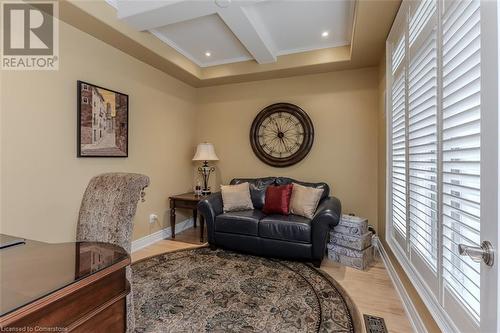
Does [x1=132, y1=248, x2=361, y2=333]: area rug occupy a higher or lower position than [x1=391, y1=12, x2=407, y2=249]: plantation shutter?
lower

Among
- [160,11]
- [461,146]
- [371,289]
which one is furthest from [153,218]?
[461,146]

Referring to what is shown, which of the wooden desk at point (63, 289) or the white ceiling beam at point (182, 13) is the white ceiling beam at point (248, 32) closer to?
the white ceiling beam at point (182, 13)

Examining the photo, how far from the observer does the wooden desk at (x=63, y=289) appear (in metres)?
0.67

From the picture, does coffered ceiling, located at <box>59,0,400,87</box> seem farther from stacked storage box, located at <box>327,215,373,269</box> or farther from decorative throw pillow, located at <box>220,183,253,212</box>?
stacked storage box, located at <box>327,215,373,269</box>

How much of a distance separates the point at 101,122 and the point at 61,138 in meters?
0.47

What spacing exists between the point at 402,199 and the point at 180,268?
2.27m

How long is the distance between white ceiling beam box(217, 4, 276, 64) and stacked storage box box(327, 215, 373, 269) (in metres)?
2.32

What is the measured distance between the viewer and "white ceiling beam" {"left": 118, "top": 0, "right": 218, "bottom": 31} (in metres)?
2.28

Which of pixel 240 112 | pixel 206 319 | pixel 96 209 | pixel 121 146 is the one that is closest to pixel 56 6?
pixel 121 146

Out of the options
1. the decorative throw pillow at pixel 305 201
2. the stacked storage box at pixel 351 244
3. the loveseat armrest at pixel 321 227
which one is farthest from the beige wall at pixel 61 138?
the stacked storage box at pixel 351 244

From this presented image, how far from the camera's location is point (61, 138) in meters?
2.44

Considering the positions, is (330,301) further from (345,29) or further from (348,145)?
(345,29)

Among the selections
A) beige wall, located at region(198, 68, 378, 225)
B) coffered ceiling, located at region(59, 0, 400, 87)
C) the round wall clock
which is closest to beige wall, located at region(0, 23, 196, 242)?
coffered ceiling, located at region(59, 0, 400, 87)
